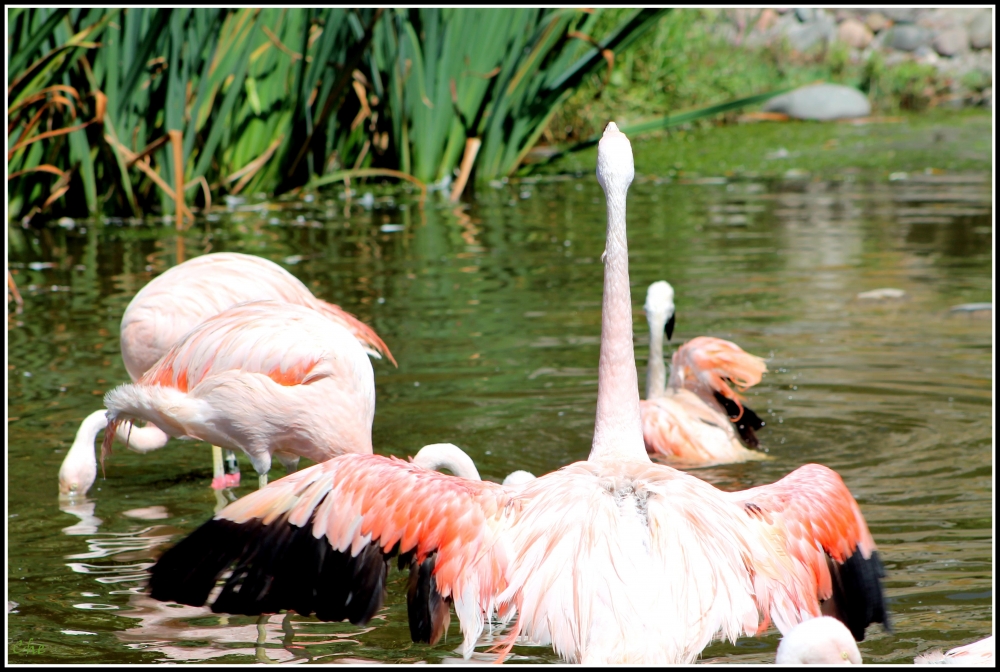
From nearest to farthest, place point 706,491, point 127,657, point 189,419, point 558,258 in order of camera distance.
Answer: point 706,491 → point 127,657 → point 189,419 → point 558,258

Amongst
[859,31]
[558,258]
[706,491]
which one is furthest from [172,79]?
[859,31]

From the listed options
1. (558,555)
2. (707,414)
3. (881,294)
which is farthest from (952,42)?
(558,555)

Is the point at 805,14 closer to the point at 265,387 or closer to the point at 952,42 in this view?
the point at 952,42

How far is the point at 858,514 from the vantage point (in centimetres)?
302

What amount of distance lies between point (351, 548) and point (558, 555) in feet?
1.61

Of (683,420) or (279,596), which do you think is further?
(683,420)

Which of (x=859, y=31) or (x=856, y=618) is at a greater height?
(x=859, y=31)

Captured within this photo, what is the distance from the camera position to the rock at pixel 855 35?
18719 mm

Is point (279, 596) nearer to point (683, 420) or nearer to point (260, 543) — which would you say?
point (260, 543)

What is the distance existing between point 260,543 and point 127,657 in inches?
25.1

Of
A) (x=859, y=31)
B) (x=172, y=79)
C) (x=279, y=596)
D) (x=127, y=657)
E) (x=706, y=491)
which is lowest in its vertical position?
(x=127, y=657)

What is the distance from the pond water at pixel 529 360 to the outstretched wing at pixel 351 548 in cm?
44

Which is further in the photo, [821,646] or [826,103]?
[826,103]

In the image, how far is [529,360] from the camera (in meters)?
6.05
